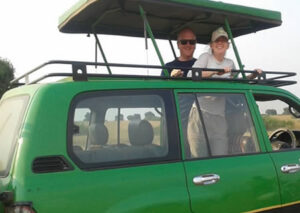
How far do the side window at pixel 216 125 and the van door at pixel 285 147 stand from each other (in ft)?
0.65

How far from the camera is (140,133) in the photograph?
3.22 metres

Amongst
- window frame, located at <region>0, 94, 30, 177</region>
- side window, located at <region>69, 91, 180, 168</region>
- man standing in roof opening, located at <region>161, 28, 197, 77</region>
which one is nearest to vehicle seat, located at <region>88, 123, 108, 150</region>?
side window, located at <region>69, 91, 180, 168</region>

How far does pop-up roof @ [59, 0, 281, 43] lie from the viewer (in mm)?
4203

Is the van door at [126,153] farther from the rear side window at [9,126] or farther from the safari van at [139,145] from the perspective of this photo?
the rear side window at [9,126]

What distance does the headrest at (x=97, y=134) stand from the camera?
9.99 ft

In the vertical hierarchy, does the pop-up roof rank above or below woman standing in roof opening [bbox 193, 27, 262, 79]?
above

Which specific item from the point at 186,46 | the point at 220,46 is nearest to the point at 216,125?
the point at 220,46

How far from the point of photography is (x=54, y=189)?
2.66 meters

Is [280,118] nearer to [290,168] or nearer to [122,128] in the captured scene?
[290,168]

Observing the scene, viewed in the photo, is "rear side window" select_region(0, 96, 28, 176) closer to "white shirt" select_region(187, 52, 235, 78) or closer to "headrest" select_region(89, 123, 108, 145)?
"headrest" select_region(89, 123, 108, 145)

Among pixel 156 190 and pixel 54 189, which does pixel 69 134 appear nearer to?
pixel 54 189

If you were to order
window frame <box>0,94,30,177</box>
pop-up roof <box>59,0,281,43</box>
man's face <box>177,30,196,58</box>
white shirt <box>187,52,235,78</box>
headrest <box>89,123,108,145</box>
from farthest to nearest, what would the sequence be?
man's face <box>177,30,196,58</box> → white shirt <box>187,52,235,78</box> → pop-up roof <box>59,0,281,43</box> → headrest <box>89,123,108,145</box> → window frame <box>0,94,30,177</box>

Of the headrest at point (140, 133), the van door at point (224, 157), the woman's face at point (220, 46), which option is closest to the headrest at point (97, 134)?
the headrest at point (140, 133)

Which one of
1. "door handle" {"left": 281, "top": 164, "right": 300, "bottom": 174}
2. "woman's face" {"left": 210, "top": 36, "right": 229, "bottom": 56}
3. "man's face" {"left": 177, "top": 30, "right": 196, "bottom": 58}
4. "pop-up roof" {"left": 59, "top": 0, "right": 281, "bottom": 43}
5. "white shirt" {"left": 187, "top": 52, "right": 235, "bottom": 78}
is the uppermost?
"pop-up roof" {"left": 59, "top": 0, "right": 281, "bottom": 43}
